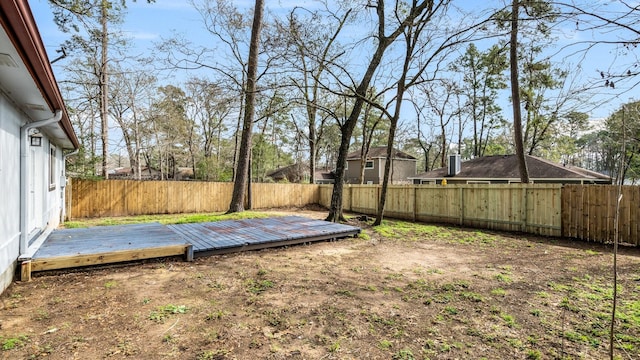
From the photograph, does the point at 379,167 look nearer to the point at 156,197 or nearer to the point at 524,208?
the point at 524,208

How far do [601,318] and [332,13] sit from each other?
9008 millimetres

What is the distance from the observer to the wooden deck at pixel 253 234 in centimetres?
526

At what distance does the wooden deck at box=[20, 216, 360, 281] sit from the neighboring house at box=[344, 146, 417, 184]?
18.6 metres

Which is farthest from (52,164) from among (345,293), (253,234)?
(345,293)

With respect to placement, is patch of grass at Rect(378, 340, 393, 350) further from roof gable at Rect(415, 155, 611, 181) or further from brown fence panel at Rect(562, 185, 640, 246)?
roof gable at Rect(415, 155, 611, 181)

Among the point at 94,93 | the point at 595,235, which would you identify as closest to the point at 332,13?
the point at 595,235

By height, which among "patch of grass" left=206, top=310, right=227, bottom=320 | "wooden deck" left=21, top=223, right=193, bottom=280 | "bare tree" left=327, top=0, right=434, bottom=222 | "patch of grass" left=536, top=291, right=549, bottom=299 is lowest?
"patch of grass" left=536, top=291, right=549, bottom=299

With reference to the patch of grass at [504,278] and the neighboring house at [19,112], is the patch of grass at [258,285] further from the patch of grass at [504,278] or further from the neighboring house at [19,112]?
the patch of grass at [504,278]

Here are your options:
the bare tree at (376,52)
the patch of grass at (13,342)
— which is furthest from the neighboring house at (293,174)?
the patch of grass at (13,342)

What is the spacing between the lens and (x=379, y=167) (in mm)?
25484

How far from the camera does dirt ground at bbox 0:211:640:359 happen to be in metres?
2.32

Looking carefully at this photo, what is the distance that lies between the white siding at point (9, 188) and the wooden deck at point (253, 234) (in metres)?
2.11

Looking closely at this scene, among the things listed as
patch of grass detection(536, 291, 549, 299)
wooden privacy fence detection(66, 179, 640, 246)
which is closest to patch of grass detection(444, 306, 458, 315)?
patch of grass detection(536, 291, 549, 299)

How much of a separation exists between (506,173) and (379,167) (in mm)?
11140
